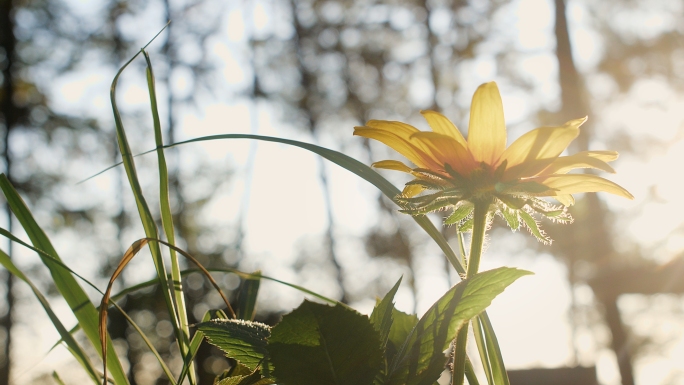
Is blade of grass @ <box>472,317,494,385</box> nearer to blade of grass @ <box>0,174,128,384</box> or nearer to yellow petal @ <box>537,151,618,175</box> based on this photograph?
yellow petal @ <box>537,151,618,175</box>

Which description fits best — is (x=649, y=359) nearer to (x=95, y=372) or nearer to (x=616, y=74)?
(x=616, y=74)

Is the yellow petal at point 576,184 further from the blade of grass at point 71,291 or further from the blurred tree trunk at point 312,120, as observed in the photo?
the blurred tree trunk at point 312,120

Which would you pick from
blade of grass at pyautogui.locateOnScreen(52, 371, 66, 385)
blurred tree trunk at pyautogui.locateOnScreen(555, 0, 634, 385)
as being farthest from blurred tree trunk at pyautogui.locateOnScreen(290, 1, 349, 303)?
blade of grass at pyautogui.locateOnScreen(52, 371, 66, 385)

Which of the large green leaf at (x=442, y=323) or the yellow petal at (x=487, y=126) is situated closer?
the large green leaf at (x=442, y=323)

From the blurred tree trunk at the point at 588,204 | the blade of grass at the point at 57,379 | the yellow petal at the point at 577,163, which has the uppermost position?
the blurred tree trunk at the point at 588,204

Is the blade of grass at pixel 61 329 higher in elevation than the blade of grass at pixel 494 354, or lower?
higher

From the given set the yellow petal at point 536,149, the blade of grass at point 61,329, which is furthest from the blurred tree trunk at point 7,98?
the yellow petal at point 536,149

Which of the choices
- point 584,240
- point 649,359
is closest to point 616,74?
point 584,240
